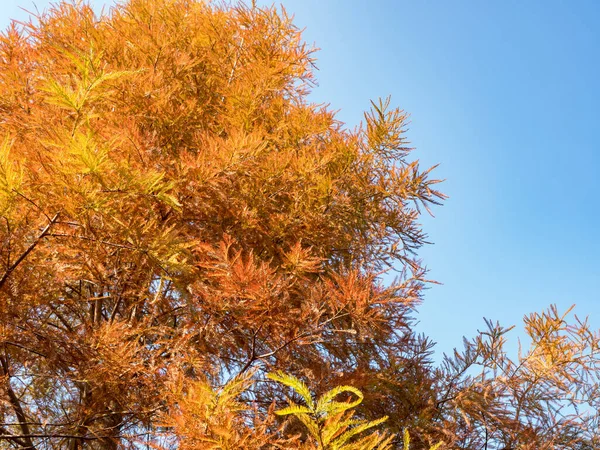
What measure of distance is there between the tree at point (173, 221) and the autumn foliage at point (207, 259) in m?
0.02

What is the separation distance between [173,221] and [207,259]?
445mm

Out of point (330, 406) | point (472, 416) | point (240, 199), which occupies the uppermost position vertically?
point (240, 199)

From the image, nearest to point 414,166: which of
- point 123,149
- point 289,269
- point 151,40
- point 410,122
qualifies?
point 410,122

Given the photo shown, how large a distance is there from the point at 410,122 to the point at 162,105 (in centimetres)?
194

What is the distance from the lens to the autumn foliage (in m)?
2.36

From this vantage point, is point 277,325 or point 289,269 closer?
point 277,325

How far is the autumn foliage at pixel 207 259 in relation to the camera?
2.36 m

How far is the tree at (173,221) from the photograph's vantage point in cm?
245

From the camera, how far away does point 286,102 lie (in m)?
4.99

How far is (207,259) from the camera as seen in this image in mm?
3117

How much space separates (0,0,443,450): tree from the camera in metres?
2.45

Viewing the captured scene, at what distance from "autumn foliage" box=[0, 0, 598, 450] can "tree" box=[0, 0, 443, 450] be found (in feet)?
0.06

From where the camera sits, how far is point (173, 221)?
3.35 metres

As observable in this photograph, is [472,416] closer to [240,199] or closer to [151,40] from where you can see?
[240,199]
